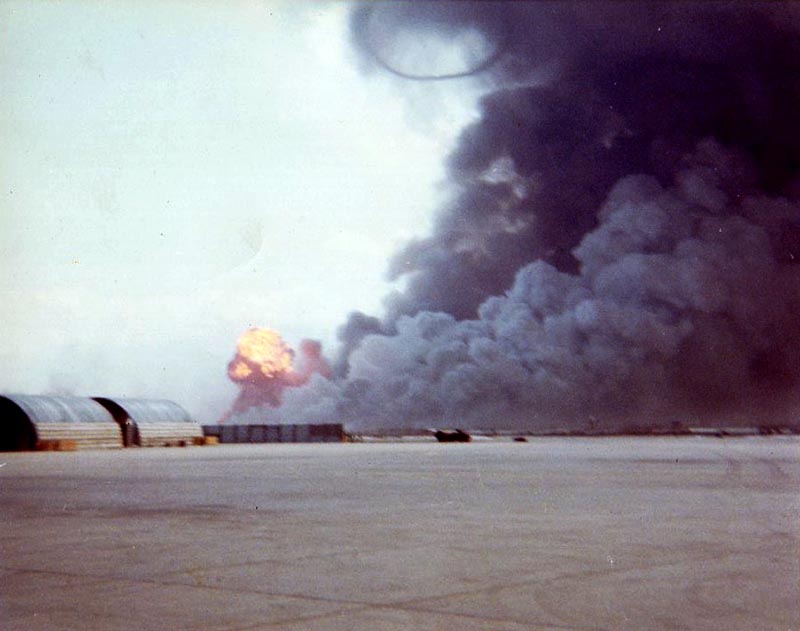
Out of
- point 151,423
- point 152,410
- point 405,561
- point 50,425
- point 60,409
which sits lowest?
point 405,561

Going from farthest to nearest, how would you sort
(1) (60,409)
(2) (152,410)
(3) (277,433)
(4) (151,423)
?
1. (3) (277,433)
2. (2) (152,410)
3. (4) (151,423)
4. (1) (60,409)

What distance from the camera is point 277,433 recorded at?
126 m

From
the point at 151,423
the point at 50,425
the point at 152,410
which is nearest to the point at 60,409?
the point at 50,425

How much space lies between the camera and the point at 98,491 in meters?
21.8

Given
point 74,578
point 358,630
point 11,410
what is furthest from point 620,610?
point 11,410

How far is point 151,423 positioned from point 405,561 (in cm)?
8926

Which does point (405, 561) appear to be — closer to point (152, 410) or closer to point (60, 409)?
point (60, 409)

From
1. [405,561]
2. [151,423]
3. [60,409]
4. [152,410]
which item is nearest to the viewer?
[405,561]

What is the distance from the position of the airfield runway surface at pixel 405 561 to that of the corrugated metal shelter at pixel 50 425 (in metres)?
61.7

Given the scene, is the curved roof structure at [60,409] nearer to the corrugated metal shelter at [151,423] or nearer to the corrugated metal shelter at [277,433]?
the corrugated metal shelter at [151,423]

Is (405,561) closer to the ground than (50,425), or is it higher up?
closer to the ground

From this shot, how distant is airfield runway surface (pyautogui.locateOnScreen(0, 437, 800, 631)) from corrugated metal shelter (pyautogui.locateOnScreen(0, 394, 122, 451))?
61736 mm

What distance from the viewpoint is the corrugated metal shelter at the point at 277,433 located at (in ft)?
400

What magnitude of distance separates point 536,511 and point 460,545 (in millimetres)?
4636
